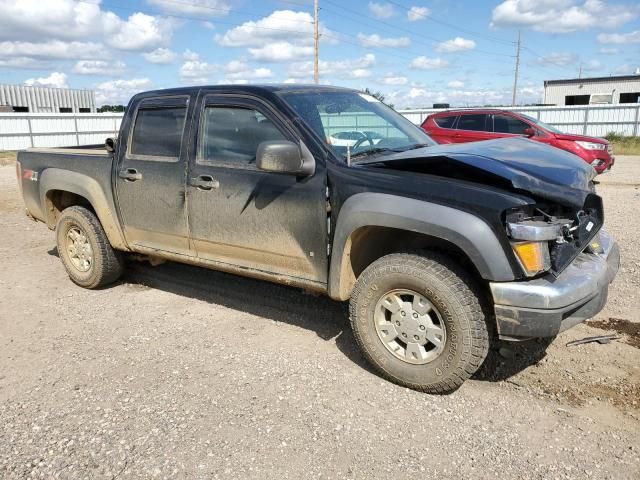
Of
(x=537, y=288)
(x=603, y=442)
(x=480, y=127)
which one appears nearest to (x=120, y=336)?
(x=537, y=288)

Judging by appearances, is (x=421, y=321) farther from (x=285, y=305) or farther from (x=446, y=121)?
(x=446, y=121)

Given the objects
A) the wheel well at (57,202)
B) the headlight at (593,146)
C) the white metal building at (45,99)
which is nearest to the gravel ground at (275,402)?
the wheel well at (57,202)

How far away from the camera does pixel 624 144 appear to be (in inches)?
899

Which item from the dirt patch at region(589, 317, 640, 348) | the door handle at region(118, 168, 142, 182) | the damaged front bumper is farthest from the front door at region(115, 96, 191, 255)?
the dirt patch at region(589, 317, 640, 348)

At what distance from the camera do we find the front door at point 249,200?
12.1 ft

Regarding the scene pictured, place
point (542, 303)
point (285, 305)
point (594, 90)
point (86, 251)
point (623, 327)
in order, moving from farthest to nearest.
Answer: point (594, 90), point (86, 251), point (285, 305), point (623, 327), point (542, 303)

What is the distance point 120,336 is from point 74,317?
0.72m

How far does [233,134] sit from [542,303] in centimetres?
248

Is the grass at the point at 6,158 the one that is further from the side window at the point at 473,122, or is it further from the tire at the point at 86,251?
the tire at the point at 86,251

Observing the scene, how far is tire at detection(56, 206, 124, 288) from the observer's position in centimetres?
528

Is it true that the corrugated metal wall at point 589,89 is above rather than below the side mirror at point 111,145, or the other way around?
above

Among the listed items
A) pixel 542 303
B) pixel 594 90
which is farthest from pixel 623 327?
pixel 594 90

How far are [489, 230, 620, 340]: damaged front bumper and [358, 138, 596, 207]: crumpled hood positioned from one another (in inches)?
18.0

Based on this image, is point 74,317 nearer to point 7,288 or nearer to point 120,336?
point 120,336
